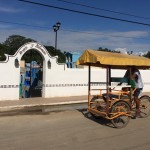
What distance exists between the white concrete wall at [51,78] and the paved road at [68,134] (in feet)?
13.5

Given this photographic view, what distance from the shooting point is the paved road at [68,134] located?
6758mm

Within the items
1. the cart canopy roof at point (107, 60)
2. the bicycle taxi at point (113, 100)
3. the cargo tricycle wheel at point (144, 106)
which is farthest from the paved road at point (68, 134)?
the cart canopy roof at point (107, 60)

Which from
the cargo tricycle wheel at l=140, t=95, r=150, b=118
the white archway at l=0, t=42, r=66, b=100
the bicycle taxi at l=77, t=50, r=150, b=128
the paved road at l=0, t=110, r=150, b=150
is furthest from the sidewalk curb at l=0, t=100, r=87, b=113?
the cargo tricycle wheel at l=140, t=95, r=150, b=118

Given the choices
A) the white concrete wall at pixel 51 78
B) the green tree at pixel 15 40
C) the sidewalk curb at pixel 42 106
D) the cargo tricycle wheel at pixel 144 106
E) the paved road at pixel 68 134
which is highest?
the green tree at pixel 15 40

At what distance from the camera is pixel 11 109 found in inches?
485

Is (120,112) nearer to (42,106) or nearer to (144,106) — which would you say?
(144,106)

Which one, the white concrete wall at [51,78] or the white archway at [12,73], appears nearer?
the white archway at [12,73]

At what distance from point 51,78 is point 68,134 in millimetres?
8484

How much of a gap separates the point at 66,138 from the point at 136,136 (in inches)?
73.9

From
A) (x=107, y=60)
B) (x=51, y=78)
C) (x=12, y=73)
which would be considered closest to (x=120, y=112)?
(x=107, y=60)

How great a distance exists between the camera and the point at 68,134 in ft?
25.7

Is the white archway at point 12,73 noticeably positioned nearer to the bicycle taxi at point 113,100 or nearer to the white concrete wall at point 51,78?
the white concrete wall at point 51,78

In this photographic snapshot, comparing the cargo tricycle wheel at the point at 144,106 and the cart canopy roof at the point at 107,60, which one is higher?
the cart canopy roof at the point at 107,60

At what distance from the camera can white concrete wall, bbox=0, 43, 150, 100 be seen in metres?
14.4
